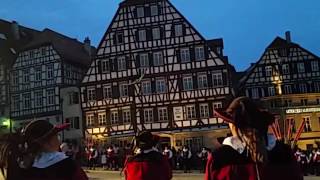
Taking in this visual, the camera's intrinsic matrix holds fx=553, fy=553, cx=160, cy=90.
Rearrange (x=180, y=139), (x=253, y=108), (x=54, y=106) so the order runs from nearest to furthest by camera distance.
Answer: (x=253, y=108), (x=180, y=139), (x=54, y=106)

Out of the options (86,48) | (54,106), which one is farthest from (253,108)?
(86,48)

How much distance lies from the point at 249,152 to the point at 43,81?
4695cm

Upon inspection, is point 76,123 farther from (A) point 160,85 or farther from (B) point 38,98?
(A) point 160,85

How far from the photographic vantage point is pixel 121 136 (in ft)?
143

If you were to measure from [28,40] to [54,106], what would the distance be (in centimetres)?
1211

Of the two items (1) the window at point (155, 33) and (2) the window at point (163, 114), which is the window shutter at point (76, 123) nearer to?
(2) the window at point (163, 114)

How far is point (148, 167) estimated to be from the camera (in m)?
7.42

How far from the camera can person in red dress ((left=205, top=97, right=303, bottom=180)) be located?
3.81m

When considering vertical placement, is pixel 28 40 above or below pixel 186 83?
above

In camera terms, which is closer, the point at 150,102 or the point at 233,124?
the point at 233,124

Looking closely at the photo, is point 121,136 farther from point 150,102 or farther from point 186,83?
point 186,83

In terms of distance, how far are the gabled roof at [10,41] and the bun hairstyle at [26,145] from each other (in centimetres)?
4968

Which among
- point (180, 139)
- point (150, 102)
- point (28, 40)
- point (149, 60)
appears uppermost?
point (28, 40)

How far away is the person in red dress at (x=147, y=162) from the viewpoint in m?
7.42
